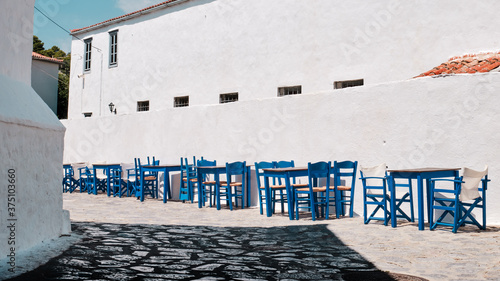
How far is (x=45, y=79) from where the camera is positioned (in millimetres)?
29125

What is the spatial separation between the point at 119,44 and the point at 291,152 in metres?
12.4

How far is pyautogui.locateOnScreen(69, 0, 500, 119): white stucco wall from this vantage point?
12.1m

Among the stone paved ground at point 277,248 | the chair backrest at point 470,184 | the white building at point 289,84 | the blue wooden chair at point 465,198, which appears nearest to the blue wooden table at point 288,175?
the stone paved ground at point 277,248

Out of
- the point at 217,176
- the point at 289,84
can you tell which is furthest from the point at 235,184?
the point at 289,84

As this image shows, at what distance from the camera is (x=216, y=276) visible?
4129 mm

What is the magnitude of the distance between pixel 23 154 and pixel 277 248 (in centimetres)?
308

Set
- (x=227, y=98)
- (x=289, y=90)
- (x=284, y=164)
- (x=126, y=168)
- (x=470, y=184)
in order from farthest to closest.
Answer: (x=227, y=98) < (x=289, y=90) < (x=126, y=168) < (x=284, y=164) < (x=470, y=184)

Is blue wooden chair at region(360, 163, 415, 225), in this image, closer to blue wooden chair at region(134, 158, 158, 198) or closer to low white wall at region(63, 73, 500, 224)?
low white wall at region(63, 73, 500, 224)

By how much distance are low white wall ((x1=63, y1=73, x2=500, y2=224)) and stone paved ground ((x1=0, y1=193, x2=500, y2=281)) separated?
49.2 inches

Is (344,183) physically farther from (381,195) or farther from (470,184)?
(470,184)

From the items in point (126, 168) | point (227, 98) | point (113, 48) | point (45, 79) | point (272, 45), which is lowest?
point (126, 168)

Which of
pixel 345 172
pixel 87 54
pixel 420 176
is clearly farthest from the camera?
pixel 87 54

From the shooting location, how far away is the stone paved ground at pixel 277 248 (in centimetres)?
437

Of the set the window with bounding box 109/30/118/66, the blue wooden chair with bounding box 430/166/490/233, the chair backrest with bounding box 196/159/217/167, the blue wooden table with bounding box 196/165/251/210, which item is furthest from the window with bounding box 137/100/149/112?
the blue wooden chair with bounding box 430/166/490/233
